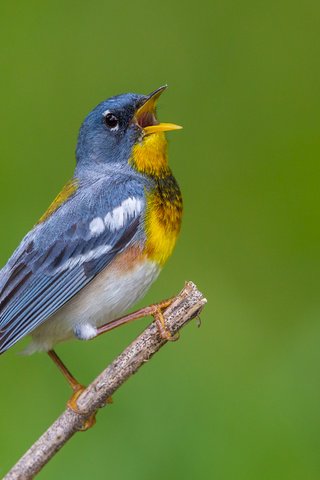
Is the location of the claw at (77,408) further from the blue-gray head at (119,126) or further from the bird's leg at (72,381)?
the blue-gray head at (119,126)

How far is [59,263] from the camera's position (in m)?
4.44

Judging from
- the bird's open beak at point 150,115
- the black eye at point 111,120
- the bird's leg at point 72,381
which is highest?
the black eye at point 111,120

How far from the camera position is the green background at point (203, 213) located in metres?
4.66

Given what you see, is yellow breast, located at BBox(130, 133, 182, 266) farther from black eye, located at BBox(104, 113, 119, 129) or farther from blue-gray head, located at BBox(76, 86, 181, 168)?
black eye, located at BBox(104, 113, 119, 129)

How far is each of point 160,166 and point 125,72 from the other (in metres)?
1.50

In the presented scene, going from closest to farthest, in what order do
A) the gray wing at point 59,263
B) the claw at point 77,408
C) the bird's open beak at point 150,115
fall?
1. the claw at point 77,408
2. the gray wing at point 59,263
3. the bird's open beak at point 150,115

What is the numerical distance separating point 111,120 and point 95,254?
2.21ft

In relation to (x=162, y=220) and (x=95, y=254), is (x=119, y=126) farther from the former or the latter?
A: (x=95, y=254)

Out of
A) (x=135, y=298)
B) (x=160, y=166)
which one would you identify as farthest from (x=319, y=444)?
(x=160, y=166)

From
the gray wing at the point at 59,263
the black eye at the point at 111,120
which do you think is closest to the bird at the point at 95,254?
the gray wing at the point at 59,263

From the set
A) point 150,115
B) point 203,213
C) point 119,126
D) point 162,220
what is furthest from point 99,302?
point 203,213

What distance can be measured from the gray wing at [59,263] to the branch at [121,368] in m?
0.57

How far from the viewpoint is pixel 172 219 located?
4.53m

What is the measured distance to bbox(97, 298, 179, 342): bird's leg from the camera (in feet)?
12.5
